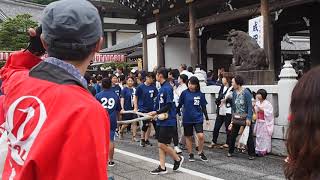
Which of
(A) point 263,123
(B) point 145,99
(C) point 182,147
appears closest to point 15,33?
(B) point 145,99

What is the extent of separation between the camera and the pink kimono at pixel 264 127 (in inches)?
321

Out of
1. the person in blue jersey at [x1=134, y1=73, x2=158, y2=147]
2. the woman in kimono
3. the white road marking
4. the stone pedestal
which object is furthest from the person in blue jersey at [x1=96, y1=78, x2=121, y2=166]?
the stone pedestal

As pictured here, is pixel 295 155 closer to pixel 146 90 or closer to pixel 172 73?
pixel 146 90

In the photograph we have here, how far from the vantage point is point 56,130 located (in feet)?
4.54

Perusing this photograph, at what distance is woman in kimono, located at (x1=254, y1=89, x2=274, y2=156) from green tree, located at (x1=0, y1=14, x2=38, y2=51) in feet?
64.1

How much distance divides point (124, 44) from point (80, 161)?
2771 cm

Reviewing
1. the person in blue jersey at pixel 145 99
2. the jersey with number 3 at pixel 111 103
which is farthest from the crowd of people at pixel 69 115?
the person in blue jersey at pixel 145 99

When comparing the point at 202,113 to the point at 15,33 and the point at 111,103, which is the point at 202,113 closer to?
the point at 111,103

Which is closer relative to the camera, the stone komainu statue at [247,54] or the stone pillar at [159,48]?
the stone komainu statue at [247,54]

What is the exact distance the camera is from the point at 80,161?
1.36 meters

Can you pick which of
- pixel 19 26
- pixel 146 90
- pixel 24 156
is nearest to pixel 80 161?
pixel 24 156

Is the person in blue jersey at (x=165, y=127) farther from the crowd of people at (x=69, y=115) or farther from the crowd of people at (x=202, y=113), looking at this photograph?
the crowd of people at (x=69, y=115)

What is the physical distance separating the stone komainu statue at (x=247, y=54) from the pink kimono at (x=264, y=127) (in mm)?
1701

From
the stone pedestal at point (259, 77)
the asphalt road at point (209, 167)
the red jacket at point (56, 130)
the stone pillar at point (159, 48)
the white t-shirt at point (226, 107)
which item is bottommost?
the asphalt road at point (209, 167)
